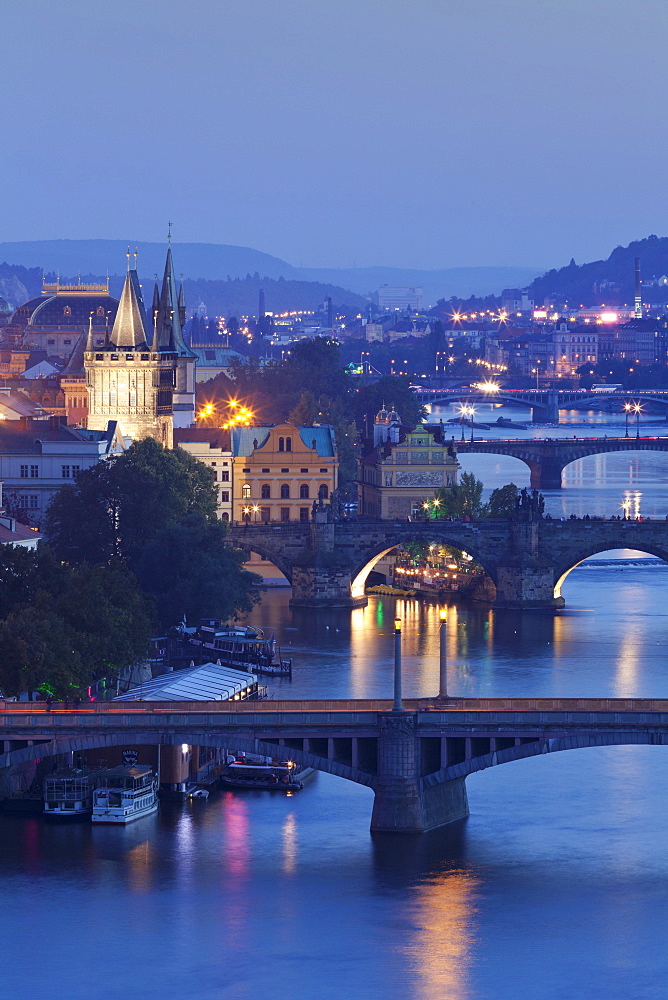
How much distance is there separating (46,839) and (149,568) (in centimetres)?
2718

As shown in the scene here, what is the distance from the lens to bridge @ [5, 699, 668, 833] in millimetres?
51438

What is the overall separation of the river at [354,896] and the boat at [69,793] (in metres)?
0.51

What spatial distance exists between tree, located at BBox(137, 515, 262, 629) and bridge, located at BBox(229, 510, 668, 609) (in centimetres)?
1015

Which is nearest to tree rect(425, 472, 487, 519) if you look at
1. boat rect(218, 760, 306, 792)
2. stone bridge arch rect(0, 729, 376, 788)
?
boat rect(218, 760, 306, 792)

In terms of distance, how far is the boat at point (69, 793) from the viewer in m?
55.0

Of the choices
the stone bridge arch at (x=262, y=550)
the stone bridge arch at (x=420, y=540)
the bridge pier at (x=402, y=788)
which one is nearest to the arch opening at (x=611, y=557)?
the stone bridge arch at (x=420, y=540)

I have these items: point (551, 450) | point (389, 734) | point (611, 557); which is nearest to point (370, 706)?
point (389, 734)

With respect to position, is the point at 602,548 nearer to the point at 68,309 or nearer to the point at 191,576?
the point at 191,576

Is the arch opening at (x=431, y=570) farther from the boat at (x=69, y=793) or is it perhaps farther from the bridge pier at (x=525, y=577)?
the boat at (x=69, y=793)

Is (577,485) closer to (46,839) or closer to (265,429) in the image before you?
(265,429)

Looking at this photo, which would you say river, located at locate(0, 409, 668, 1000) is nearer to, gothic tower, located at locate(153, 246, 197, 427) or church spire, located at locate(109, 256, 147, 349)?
church spire, located at locate(109, 256, 147, 349)

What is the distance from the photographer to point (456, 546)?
94.2m

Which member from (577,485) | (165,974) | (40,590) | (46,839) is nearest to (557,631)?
(40,590)

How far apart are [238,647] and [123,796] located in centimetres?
2148
